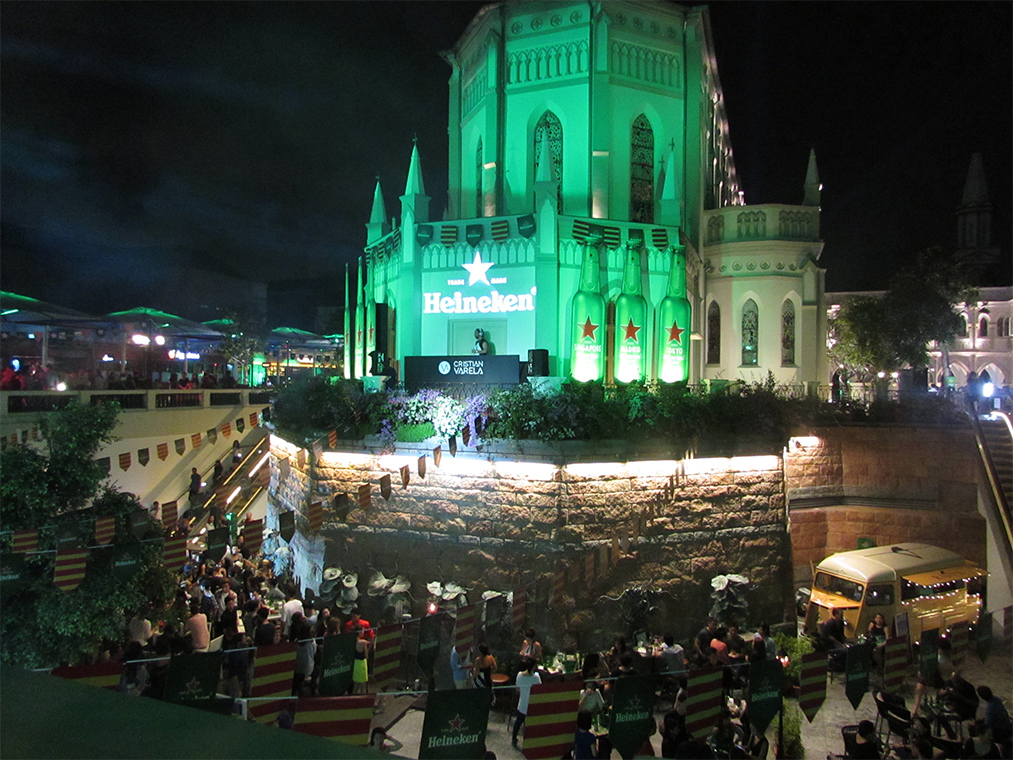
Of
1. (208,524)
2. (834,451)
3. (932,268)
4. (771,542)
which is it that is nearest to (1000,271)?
(932,268)

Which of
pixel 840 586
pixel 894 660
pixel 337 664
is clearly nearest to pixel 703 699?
pixel 894 660

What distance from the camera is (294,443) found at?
18203 mm

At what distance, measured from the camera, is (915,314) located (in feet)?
87.8

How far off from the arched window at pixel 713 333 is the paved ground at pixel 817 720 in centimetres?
1482

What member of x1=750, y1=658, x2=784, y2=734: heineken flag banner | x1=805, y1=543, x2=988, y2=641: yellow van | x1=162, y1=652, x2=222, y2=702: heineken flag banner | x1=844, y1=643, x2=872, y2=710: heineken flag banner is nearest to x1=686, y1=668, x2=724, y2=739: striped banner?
x1=750, y1=658, x2=784, y2=734: heineken flag banner

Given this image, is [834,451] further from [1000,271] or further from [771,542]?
[1000,271]

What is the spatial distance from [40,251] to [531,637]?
34.7 metres

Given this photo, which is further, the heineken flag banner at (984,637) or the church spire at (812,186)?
the church spire at (812,186)

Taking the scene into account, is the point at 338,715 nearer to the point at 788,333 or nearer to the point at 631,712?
the point at 631,712

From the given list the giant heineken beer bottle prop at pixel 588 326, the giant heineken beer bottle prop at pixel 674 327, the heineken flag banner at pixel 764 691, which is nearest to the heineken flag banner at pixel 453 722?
the heineken flag banner at pixel 764 691

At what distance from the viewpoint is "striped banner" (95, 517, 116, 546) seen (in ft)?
31.9

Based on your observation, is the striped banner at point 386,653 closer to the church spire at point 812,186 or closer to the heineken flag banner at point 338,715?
the heineken flag banner at point 338,715

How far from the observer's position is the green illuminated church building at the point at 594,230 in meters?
21.3

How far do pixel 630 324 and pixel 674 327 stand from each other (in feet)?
6.17
